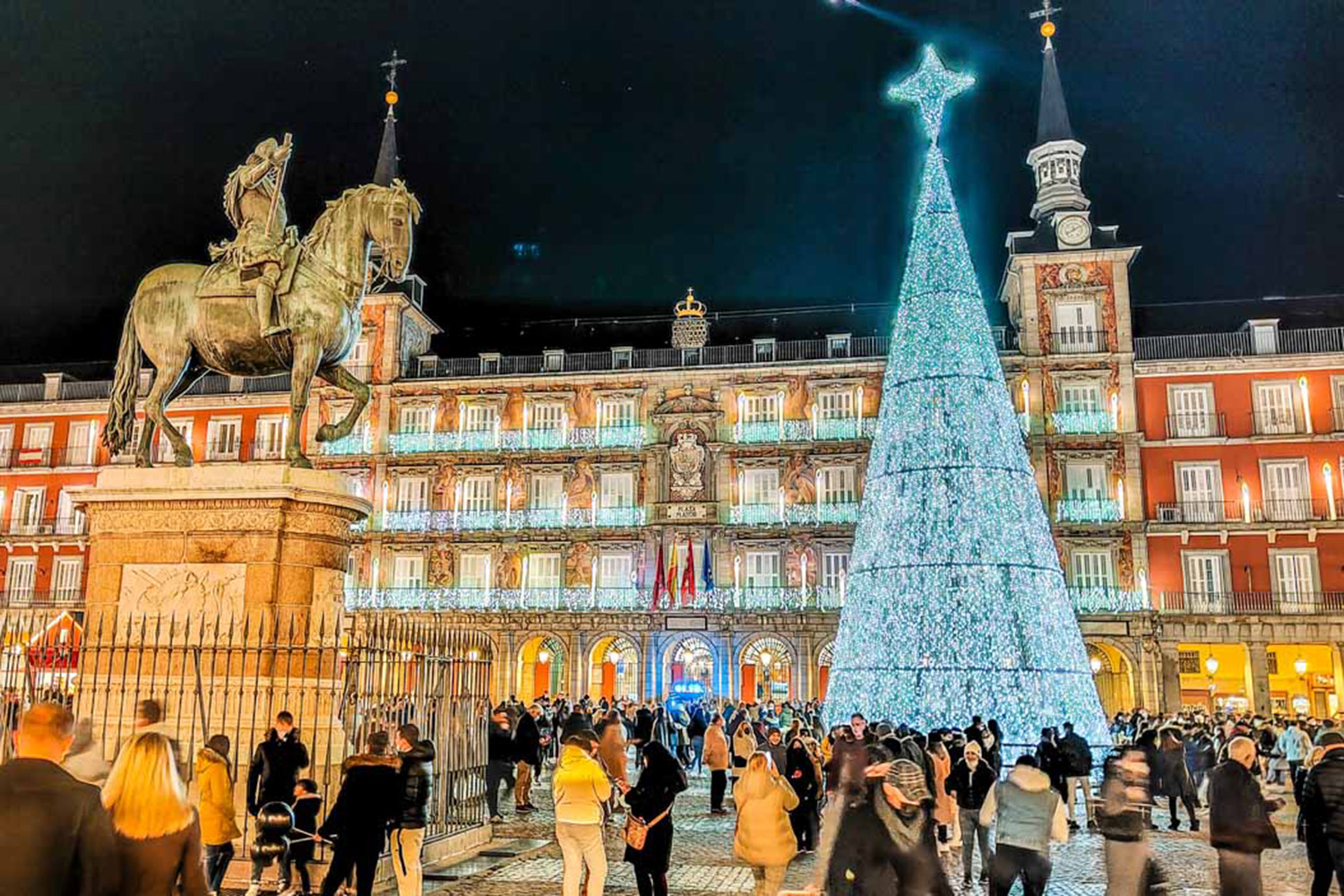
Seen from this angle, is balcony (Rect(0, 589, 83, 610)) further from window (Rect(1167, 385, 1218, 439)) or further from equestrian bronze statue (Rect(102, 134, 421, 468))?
window (Rect(1167, 385, 1218, 439))

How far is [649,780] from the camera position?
6613 millimetres

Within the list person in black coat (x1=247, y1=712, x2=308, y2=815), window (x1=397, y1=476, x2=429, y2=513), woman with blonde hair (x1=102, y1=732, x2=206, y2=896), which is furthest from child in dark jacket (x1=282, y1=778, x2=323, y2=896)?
window (x1=397, y1=476, x2=429, y2=513)

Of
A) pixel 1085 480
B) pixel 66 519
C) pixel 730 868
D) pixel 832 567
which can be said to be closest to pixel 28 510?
pixel 66 519

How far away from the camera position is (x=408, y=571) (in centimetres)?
3566

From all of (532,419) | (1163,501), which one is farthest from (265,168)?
(1163,501)

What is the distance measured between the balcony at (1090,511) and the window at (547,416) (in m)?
16.0

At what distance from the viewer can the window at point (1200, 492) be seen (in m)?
32.1

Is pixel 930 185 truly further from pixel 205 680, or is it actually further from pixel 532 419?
pixel 532 419

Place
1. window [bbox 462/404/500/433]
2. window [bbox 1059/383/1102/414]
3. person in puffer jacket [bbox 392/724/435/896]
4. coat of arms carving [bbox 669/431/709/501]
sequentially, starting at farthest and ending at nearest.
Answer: window [bbox 462/404/500/433] < coat of arms carving [bbox 669/431/709/501] < window [bbox 1059/383/1102/414] < person in puffer jacket [bbox 392/724/435/896]

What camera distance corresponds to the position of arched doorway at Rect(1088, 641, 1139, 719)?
31234 millimetres

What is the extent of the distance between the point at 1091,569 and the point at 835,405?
9.13m

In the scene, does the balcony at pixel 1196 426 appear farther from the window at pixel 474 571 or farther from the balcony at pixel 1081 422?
the window at pixel 474 571

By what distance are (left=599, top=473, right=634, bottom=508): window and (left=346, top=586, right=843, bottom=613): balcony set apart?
2777mm

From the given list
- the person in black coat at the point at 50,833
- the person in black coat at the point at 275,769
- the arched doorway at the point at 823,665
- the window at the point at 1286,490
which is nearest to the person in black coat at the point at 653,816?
the person in black coat at the point at 275,769
